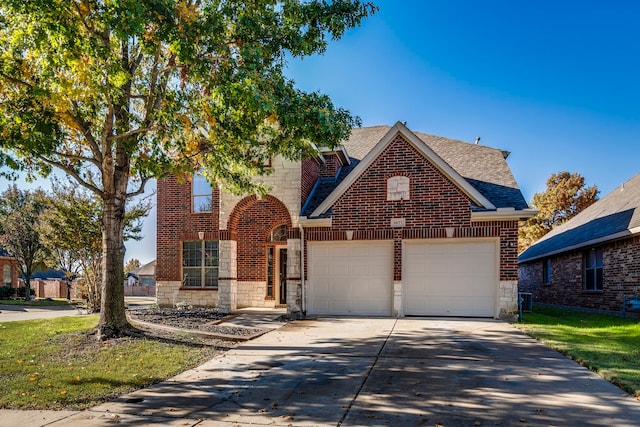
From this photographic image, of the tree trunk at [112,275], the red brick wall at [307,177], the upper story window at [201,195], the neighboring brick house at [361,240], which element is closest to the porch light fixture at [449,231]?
the neighboring brick house at [361,240]

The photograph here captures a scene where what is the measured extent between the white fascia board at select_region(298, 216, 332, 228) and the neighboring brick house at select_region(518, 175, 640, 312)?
9722 millimetres

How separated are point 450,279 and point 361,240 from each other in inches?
122

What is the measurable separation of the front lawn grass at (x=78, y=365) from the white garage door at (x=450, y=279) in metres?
7.22

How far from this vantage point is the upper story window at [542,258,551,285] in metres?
21.9

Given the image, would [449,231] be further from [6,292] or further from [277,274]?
[6,292]

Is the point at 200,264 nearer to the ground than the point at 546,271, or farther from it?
farther from it

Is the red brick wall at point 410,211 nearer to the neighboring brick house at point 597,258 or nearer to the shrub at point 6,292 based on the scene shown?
the neighboring brick house at point 597,258

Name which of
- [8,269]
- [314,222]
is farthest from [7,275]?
[314,222]

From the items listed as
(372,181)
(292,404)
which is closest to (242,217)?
(372,181)

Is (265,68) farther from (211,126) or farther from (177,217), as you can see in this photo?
(177,217)

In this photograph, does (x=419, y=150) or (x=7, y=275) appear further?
(x=7, y=275)

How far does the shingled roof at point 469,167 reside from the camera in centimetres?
1397

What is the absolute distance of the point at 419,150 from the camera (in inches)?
539

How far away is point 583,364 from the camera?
7359mm
